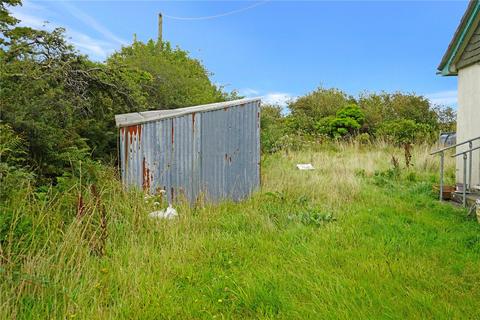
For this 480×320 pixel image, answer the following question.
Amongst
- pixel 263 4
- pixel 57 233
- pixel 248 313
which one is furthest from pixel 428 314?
pixel 263 4

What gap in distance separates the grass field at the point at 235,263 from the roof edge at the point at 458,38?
409 cm

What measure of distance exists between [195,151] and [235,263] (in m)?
2.87

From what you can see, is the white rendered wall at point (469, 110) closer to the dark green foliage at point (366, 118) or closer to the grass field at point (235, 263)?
the grass field at point (235, 263)

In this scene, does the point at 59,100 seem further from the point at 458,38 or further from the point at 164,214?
the point at 458,38

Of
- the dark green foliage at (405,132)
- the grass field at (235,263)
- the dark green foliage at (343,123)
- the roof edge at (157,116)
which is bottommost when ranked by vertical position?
the grass field at (235,263)

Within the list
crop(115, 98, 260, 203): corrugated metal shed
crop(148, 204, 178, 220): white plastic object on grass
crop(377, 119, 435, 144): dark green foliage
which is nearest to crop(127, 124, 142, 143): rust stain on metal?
crop(115, 98, 260, 203): corrugated metal shed

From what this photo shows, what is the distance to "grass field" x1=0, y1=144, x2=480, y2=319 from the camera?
2602 mm

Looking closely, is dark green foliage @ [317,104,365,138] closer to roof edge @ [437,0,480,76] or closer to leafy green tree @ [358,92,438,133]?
leafy green tree @ [358,92,438,133]

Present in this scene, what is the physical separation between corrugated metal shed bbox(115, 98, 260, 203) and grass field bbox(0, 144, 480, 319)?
648mm

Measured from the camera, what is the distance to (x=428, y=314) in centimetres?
252

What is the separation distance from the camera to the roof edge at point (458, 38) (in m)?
6.70

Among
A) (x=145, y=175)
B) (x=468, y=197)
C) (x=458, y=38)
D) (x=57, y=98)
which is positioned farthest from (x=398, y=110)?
(x=57, y=98)

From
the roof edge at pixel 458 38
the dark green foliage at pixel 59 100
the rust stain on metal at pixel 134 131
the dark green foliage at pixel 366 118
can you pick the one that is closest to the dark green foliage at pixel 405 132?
the dark green foliage at pixel 366 118

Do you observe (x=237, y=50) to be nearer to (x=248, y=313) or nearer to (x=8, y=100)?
(x=8, y=100)
